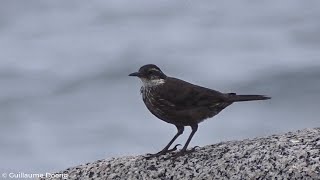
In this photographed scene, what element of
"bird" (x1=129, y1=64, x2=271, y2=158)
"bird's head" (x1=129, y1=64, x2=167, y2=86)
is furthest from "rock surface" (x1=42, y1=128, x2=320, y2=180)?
"bird's head" (x1=129, y1=64, x2=167, y2=86)

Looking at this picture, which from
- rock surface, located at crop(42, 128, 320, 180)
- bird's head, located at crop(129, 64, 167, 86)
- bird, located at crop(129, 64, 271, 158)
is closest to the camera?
rock surface, located at crop(42, 128, 320, 180)

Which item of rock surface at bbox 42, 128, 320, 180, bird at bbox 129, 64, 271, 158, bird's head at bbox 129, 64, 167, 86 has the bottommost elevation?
rock surface at bbox 42, 128, 320, 180

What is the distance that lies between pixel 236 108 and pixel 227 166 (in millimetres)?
7765

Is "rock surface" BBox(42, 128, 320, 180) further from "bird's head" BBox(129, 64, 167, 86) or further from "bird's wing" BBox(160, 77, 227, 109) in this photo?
"bird's head" BBox(129, 64, 167, 86)

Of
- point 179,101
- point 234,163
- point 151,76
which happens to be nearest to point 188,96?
point 179,101

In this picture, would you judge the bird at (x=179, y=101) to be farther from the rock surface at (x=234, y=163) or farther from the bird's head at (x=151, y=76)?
the rock surface at (x=234, y=163)

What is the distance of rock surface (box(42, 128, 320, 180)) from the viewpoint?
705 centimetres

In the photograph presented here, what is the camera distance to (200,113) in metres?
8.00

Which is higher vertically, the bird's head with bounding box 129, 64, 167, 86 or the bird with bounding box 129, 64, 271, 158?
the bird's head with bounding box 129, 64, 167, 86

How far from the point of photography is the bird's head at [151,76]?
8.14 meters

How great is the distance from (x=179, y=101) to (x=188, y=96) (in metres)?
0.10

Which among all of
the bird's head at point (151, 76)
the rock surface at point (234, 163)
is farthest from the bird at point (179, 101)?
the rock surface at point (234, 163)

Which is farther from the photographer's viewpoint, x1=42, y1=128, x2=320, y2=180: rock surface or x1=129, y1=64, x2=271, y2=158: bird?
x1=129, y1=64, x2=271, y2=158: bird

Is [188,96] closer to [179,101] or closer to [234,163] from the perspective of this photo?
[179,101]
